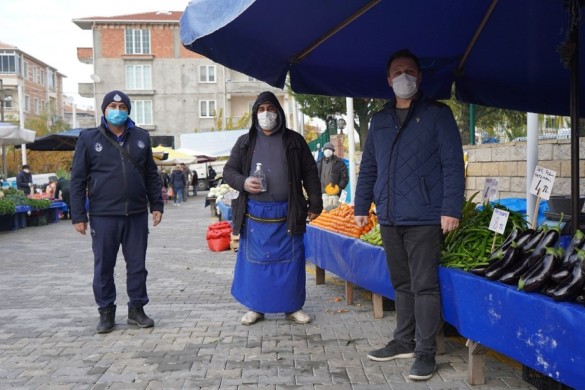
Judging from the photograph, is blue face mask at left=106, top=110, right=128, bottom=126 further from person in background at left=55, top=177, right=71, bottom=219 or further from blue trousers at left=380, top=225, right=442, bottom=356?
person in background at left=55, top=177, right=71, bottom=219

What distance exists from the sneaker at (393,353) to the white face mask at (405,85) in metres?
1.89

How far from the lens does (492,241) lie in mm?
4523

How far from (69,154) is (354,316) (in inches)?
1652

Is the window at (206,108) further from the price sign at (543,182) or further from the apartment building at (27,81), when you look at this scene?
the price sign at (543,182)

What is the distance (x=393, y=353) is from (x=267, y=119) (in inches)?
92.7

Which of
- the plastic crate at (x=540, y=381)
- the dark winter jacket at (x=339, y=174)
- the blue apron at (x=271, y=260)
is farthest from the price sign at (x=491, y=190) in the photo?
the dark winter jacket at (x=339, y=174)

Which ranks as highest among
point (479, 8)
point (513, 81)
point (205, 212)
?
point (479, 8)

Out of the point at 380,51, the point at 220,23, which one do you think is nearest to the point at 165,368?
the point at 220,23

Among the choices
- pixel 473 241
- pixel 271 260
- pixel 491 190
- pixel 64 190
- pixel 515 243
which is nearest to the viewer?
pixel 515 243

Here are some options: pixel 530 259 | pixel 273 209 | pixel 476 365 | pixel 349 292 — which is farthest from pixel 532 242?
pixel 349 292

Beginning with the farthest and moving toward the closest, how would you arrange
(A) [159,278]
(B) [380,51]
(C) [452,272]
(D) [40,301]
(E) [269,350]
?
(A) [159,278]
(D) [40,301]
(B) [380,51]
(E) [269,350]
(C) [452,272]

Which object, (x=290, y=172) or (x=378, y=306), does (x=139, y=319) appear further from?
(x=378, y=306)

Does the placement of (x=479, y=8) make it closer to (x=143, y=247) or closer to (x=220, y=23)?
(x=220, y=23)

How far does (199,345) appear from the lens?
5207 mm
